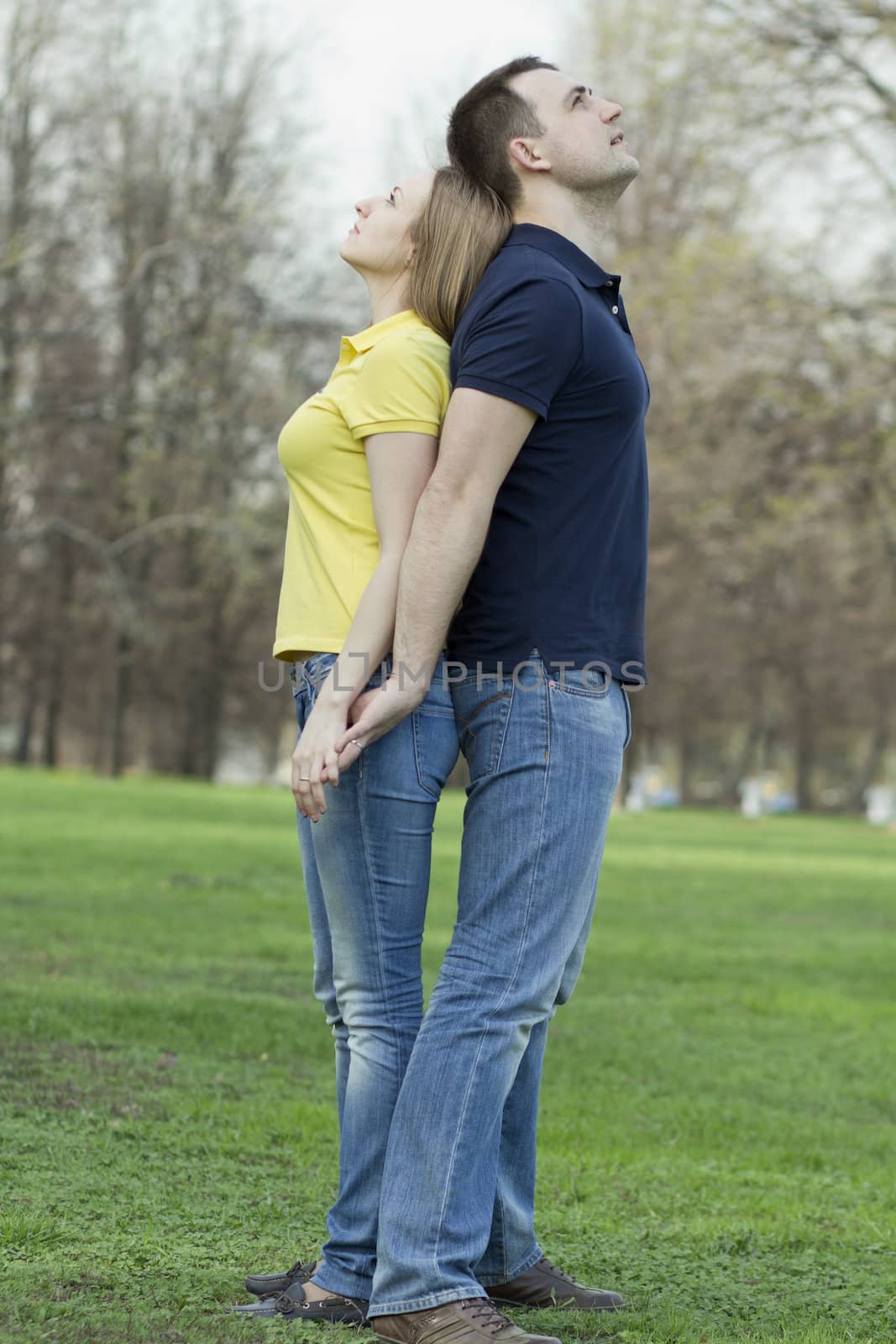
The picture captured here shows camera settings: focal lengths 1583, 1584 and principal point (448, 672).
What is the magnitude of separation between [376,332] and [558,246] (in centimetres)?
40

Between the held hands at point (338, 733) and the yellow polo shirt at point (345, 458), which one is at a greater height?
the yellow polo shirt at point (345, 458)

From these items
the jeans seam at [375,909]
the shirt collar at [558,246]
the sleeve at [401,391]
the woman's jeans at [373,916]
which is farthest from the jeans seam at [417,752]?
the shirt collar at [558,246]

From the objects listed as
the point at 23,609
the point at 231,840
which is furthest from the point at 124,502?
the point at 231,840

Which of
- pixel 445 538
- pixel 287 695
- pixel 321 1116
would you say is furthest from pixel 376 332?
pixel 287 695

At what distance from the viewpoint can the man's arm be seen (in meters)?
2.91

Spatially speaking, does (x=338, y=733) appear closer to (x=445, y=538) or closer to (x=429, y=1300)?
(x=445, y=538)

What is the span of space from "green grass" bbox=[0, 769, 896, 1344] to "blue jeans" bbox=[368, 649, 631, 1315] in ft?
1.02

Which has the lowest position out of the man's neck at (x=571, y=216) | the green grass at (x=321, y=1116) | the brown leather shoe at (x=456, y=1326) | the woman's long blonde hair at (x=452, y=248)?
the green grass at (x=321, y=1116)

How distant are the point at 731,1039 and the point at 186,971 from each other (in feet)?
8.95

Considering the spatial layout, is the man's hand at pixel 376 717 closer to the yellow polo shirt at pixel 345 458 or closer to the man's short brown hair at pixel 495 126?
the yellow polo shirt at pixel 345 458

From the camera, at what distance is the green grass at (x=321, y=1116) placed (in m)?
3.44

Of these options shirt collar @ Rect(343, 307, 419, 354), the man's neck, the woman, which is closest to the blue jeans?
the woman

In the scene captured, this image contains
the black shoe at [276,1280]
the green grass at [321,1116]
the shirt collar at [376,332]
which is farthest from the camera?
the green grass at [321,1116]

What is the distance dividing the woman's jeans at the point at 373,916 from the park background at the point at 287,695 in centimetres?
35
